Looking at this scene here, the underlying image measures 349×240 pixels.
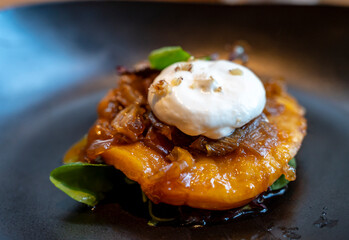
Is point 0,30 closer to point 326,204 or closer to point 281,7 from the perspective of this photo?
point 281,7

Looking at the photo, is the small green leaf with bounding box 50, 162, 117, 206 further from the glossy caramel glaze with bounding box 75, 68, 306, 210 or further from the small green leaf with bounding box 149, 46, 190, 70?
the small green leaf with bounding box 149, 46, 190, 70

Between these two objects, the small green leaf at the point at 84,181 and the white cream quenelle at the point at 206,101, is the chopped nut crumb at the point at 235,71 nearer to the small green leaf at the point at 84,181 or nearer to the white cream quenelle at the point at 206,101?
the white cream quenelle at the point at 206,101

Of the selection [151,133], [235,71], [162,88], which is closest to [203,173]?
[151,133]

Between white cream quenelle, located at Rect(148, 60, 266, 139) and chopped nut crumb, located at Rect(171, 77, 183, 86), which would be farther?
chopped nut crumb, located at Rect(171, 77, 183, 86)

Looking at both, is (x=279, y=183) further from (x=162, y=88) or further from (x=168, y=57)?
(x=168, y=57)

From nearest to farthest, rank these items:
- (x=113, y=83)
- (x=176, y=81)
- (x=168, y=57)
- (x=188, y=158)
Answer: (x=188, y=158) < (x=176, y=81) < (x=168, y=57) < (x=113, y=83)

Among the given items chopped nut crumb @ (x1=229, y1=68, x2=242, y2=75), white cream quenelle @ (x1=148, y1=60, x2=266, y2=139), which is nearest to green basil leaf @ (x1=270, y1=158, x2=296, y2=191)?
white cream quenelle @ (x1=148, y1=60, x2=266, y2=139)
